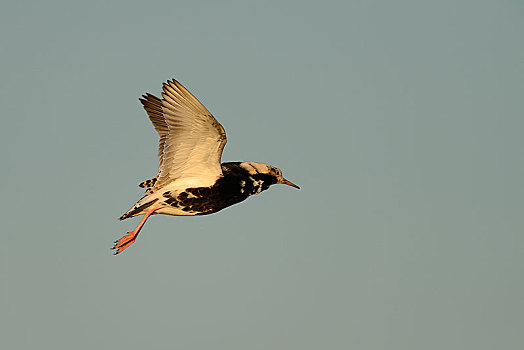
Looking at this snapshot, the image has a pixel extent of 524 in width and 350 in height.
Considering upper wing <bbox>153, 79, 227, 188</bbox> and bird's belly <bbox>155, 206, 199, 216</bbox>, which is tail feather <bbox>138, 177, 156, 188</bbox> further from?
bird's belly <bbox>155, 206, 199, 216</bbox>

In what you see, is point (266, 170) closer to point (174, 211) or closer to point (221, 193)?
point (221, 193)

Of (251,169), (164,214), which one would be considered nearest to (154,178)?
(164,214)

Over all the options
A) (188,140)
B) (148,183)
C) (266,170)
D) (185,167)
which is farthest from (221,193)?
(266,170)

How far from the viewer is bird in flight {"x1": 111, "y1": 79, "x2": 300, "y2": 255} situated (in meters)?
15.5

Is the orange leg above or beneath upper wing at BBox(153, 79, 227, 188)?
beneath

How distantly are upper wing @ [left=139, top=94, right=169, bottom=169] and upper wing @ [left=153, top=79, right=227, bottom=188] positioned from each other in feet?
0.45

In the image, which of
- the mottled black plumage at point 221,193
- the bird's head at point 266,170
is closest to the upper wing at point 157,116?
the mottled black plumage at point 221,193

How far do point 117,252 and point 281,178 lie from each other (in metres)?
3.94

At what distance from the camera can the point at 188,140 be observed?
15.7 meters

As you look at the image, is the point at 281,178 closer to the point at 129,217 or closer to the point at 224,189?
the point at 224,189

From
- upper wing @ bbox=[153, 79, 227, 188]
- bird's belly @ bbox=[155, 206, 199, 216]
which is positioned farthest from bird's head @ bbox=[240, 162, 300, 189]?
bird's belly @ bbox=[155, 206, 199, 216]

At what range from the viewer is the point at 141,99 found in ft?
55.6

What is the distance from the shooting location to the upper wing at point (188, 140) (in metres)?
15.4

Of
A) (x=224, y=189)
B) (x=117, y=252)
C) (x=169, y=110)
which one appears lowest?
(x=117, y=252)
